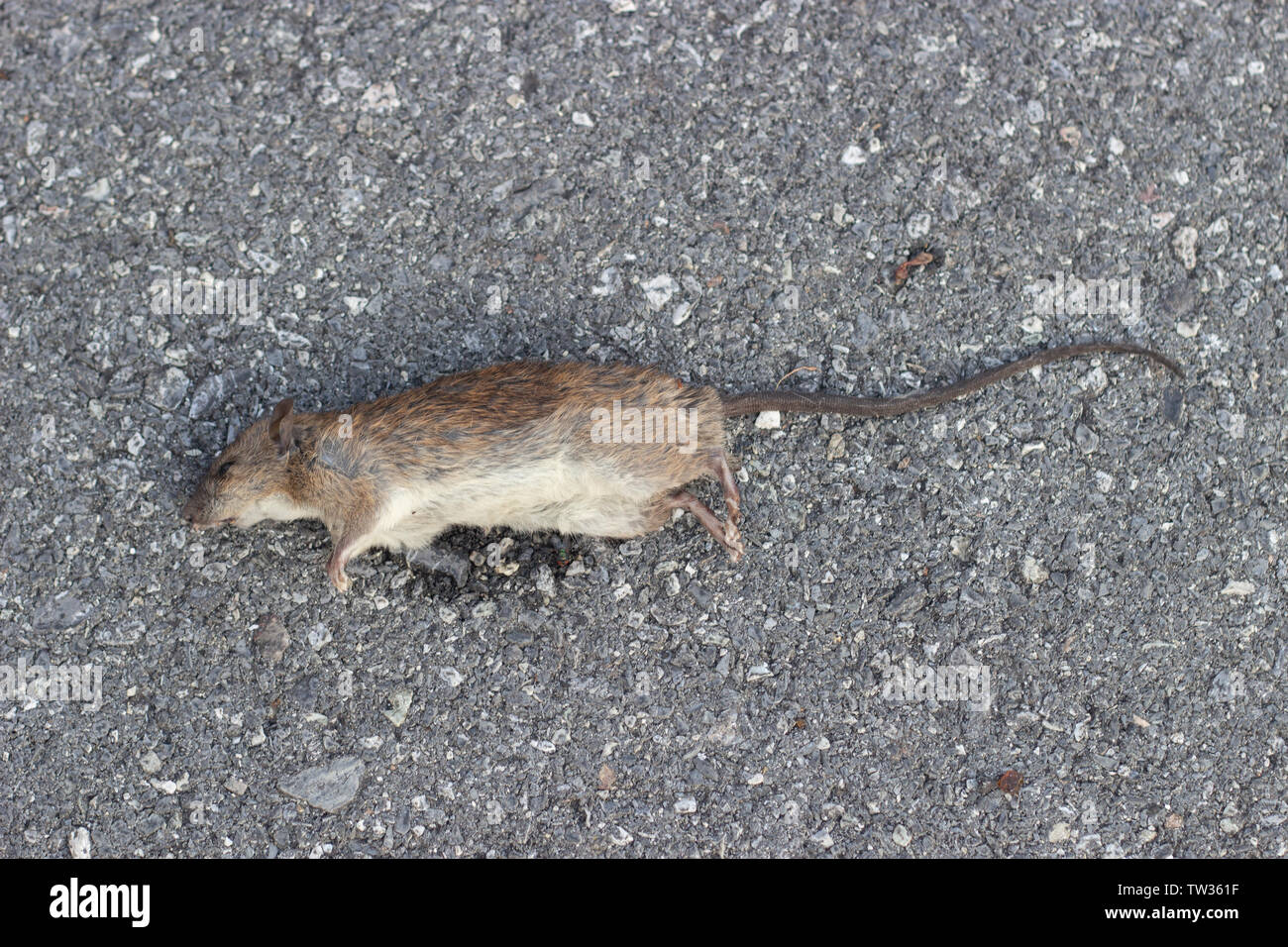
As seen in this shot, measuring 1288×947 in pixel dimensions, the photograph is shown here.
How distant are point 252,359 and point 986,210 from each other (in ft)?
10.8

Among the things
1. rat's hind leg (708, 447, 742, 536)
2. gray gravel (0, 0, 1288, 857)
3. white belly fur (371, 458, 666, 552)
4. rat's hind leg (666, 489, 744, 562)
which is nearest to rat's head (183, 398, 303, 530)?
gray gravel (0, 0, 1288, 857)

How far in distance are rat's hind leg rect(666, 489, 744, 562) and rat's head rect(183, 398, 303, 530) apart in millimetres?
1502

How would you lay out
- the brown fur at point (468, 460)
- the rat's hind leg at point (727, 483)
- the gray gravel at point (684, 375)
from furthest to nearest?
the gray gravel at point (684, 375)
the rat's hind leg at point (727, 483)
the brown fur at point (468, 460)

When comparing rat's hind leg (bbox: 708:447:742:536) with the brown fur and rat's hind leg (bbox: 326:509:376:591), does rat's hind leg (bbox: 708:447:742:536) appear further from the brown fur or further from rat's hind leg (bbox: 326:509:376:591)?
rat's hind leg (bbox: 326:509:376:591)

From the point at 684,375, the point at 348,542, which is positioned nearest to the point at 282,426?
the point at 348,542

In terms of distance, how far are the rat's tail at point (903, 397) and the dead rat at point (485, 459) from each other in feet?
0.64

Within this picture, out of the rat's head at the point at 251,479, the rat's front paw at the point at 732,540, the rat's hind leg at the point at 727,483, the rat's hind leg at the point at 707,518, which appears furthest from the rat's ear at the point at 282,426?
the rat's front paw at the point at 732,540

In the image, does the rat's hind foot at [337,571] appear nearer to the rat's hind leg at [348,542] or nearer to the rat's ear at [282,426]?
the rat's hind leg at [348,542]

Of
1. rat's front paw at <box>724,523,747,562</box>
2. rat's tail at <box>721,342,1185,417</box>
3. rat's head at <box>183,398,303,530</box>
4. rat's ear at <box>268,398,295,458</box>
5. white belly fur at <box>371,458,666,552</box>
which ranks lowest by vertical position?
rat's front paw at <box>724,523,747,562</box>

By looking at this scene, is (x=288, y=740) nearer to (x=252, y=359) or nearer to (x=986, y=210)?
(x=252, y=359)

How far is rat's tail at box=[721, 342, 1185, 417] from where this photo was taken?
4023 millimetres

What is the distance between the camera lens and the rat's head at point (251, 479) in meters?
3.76

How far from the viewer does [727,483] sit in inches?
155
